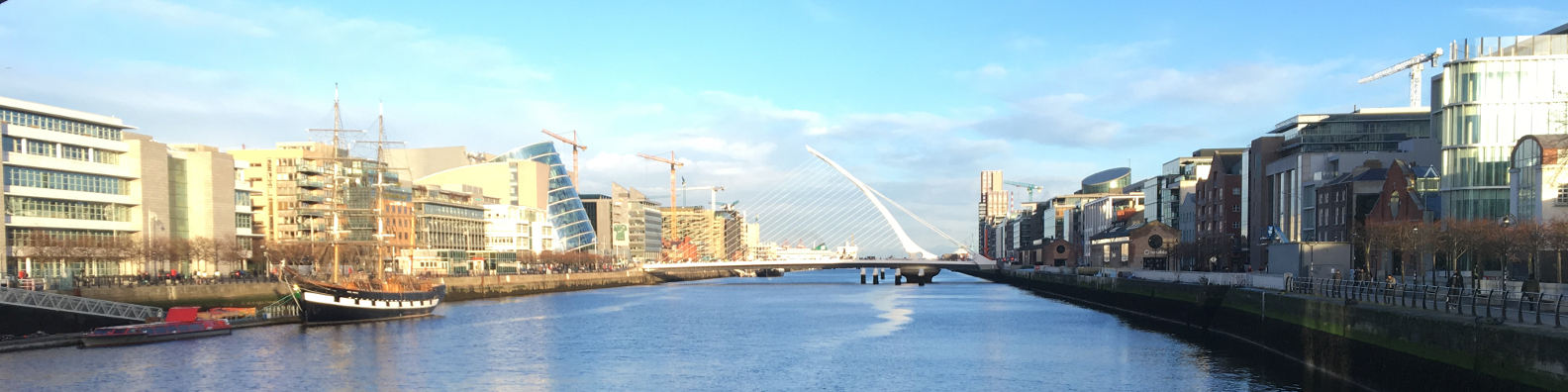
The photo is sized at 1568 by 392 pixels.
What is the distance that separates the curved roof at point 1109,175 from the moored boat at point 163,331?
146 m

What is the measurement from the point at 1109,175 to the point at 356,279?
135 meters

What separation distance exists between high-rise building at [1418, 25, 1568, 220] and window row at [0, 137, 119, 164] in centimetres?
6462

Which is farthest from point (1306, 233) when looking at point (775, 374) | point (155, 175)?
point (155, 175)

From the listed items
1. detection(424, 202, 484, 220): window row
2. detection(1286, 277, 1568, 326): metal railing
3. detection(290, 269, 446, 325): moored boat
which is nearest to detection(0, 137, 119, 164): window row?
detection(290, 269, 446, 325): moored boat

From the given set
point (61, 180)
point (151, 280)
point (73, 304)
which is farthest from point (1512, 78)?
point (61, 180)

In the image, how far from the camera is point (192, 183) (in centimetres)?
7362

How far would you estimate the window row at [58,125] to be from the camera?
58.0 metres

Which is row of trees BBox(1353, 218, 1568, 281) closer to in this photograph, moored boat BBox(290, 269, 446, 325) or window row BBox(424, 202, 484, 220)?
moored boat BBox(290, 269, 446, 325)

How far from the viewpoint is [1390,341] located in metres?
26.1

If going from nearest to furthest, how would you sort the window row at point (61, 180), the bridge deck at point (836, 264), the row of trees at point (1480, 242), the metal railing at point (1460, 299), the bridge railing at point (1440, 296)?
the metal railing at point (1460, 299) → the bridge railing at point (1440, 296) → the row of trees at point (1480, 242) → the window row at point (61, 180) → the bridge deck at point (836, 264)

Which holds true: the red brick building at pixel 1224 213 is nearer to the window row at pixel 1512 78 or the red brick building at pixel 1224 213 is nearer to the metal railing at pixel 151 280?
the window row at pixel 1512 78

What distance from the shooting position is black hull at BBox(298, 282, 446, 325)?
54.5 meters

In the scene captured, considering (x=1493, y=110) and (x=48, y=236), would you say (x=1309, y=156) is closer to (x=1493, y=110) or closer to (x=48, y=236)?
(x=1493, y=110)

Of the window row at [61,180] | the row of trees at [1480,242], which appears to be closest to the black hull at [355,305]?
the window row at [61,180]
